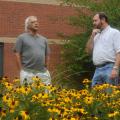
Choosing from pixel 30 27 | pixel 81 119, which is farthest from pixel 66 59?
pixel 81 119

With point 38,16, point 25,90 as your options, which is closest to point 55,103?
point 25,90

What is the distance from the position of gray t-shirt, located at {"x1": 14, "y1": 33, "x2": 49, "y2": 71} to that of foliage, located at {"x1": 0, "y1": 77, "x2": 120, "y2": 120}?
7.75 feet

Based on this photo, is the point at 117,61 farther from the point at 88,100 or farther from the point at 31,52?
the point at 88,100

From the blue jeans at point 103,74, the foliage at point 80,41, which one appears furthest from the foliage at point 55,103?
the foliage at point 80,41

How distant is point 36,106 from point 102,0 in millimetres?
11937

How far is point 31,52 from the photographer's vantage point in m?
9.27

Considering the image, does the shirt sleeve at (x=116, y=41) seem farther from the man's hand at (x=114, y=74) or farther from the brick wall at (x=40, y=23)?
the brick wall at (x=40, y=23)

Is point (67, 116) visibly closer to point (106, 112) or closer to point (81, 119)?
point (81, 119)

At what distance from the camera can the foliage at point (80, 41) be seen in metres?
16.9

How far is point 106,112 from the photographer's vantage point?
6047 millimetres

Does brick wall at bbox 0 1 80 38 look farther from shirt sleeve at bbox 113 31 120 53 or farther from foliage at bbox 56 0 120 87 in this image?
shirt sleeve at bbox 113 31 120 53

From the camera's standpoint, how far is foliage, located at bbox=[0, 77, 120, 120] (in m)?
5.34

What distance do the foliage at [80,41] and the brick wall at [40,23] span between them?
83cm

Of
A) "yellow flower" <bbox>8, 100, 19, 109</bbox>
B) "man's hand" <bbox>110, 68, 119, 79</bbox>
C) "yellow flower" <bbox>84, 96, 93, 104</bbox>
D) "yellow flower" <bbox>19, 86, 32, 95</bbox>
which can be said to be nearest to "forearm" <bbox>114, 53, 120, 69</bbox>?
"man's hand" <bbox>110, 68, 119, 79</bbox>
